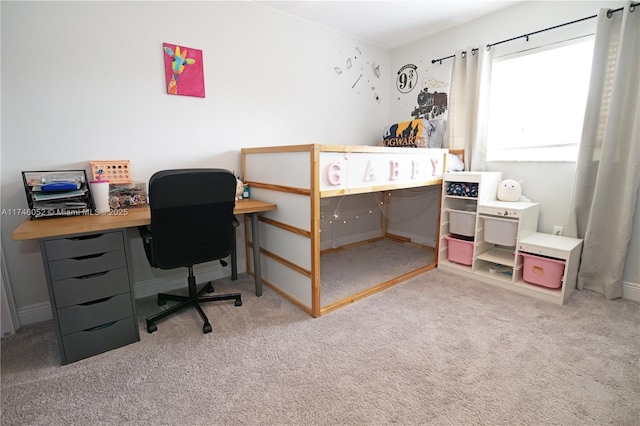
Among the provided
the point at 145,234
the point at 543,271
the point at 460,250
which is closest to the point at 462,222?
the point at 460,250

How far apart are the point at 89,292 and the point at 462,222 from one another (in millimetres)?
2772

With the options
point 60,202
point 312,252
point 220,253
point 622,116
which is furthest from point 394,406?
point 622,116

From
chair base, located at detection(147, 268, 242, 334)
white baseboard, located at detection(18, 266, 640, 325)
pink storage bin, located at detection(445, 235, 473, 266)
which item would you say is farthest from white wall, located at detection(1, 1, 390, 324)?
pink storage bin, located at detection(445, 235, 473, 266)

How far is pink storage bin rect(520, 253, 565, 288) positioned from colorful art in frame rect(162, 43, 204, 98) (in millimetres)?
2883

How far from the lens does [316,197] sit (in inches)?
Answer: 75.7

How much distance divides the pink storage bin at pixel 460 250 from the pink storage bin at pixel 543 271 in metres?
0.42

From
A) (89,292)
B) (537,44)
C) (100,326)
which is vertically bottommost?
(100,326)

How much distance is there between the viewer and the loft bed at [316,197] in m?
1.98

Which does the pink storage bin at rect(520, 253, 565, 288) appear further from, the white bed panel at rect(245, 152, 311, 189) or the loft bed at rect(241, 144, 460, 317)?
the white bed panel at rect(245, 152, 311, 189)

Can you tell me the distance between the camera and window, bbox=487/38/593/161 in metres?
2.46

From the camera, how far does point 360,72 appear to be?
352 centimetres

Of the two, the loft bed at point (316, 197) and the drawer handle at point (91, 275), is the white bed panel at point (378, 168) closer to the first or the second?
the loft bed at point (316, 197)

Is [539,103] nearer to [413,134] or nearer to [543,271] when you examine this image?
[413,134]

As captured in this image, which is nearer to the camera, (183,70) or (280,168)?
(280,168)
